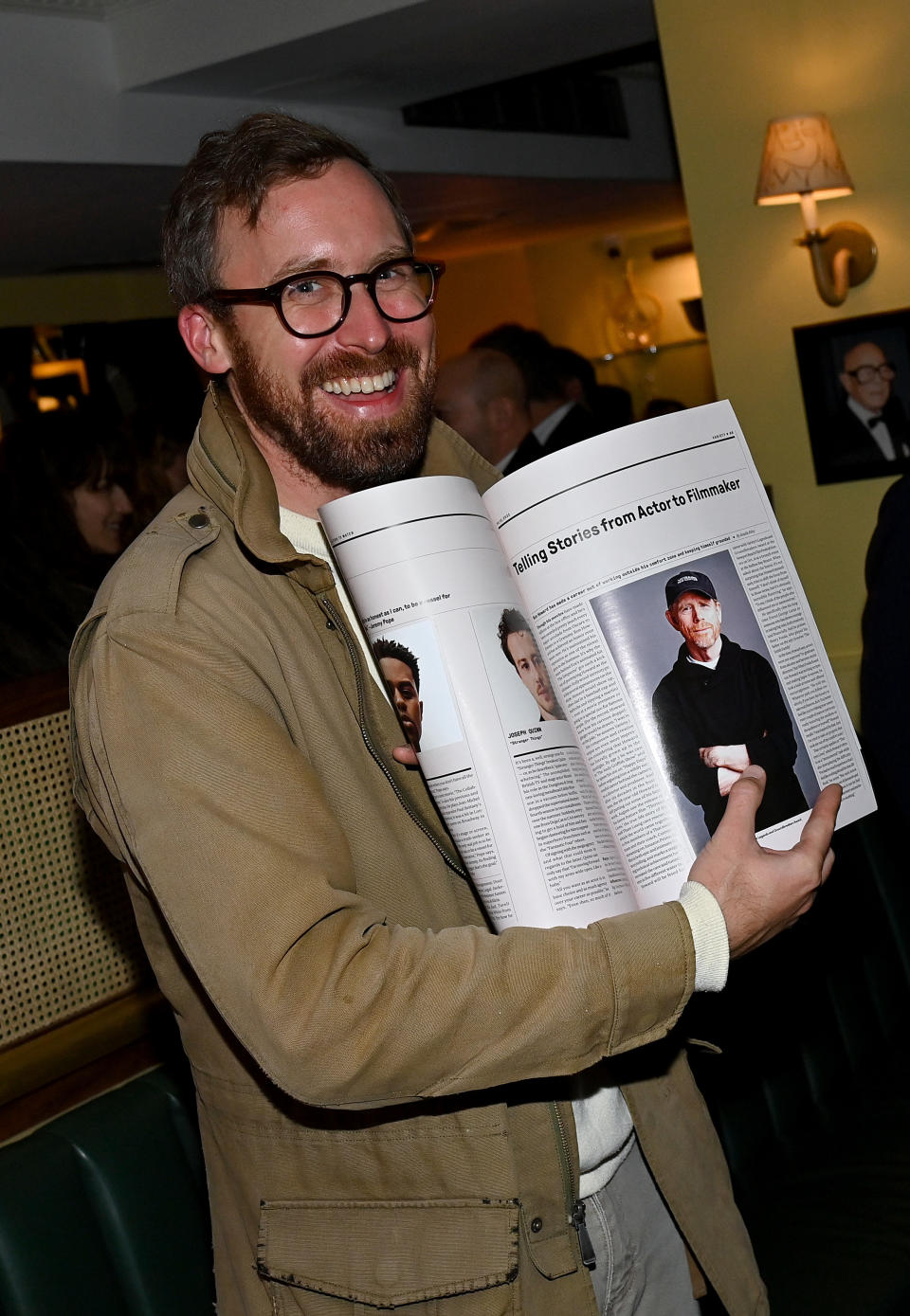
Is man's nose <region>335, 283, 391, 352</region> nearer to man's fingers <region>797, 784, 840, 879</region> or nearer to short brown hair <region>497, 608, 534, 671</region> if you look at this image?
short brown hair <region>497, 608, 534, 671</region>

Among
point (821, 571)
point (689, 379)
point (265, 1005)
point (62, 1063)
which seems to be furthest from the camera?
point (689, 379)

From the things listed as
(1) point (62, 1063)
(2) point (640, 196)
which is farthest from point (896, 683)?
(2) point (640, 196)

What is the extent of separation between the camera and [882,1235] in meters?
2.01

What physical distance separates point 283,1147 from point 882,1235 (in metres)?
1.31

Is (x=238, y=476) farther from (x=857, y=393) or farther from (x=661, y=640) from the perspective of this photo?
(x=857, y=393)

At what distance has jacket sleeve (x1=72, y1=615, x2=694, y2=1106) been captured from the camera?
887 mm

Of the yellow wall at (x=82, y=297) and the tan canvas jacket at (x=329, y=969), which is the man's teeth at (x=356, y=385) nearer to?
the tan canvas jacket at (x=329, y=969)

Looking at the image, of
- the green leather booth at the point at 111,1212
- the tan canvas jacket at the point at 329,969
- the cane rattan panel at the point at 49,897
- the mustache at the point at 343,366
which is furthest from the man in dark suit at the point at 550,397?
the mustache at the point at 343,366

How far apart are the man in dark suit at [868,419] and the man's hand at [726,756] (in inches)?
110

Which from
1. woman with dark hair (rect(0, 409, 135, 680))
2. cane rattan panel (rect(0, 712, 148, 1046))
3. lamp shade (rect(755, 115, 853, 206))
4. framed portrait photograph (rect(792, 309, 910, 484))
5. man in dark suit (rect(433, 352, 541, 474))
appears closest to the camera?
cane rattan panel (rect(0, 712, 148, 1046))

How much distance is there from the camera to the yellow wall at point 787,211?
3445 mm

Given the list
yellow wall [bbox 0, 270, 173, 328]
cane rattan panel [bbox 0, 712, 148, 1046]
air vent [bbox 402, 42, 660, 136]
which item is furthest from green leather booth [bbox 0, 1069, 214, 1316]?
yellow wall [bbox 0, 270, 173, 328]

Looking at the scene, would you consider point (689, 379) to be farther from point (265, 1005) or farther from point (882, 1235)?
point (265, 1005)

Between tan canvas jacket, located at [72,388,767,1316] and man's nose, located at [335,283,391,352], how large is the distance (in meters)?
0.12
